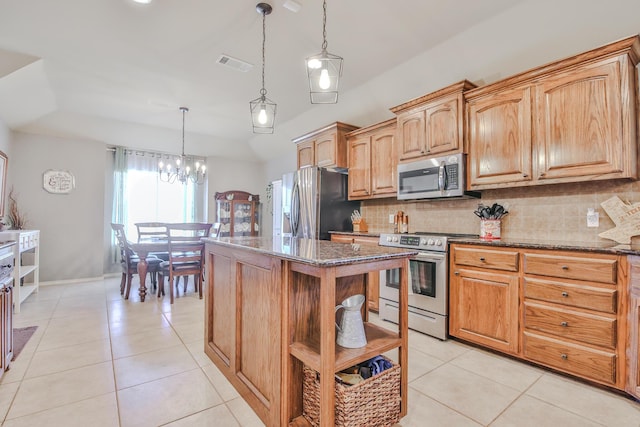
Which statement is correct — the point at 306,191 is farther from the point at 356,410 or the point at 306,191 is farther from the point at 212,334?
the point at 356,410

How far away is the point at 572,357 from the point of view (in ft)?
6.58

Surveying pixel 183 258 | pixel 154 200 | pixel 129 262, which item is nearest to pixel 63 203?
pixel 154 200

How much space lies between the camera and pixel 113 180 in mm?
5582

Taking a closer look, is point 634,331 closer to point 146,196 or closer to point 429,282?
point 429,282

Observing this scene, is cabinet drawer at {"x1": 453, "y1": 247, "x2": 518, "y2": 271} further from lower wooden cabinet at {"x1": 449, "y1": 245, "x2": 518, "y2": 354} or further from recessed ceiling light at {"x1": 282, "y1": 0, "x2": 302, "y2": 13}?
recessed ceiling light at {"x1": 282, "y1": 0, "x2": 302, "y2": 13}

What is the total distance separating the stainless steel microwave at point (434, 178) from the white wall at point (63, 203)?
5.32 m

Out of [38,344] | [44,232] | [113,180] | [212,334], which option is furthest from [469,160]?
[44,232]

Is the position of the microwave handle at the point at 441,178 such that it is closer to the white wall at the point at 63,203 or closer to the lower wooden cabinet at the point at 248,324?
the lower wooden cabinet at the point at 248,324

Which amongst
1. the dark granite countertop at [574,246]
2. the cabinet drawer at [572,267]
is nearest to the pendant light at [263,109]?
the dark granite countertop at [574,246]

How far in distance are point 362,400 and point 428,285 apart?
1709mm

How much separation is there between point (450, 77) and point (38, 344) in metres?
4.53

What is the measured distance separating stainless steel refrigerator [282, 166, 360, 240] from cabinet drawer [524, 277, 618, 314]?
2.40 m

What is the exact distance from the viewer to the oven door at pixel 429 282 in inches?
107

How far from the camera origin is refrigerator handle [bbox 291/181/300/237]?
4.35 meters
